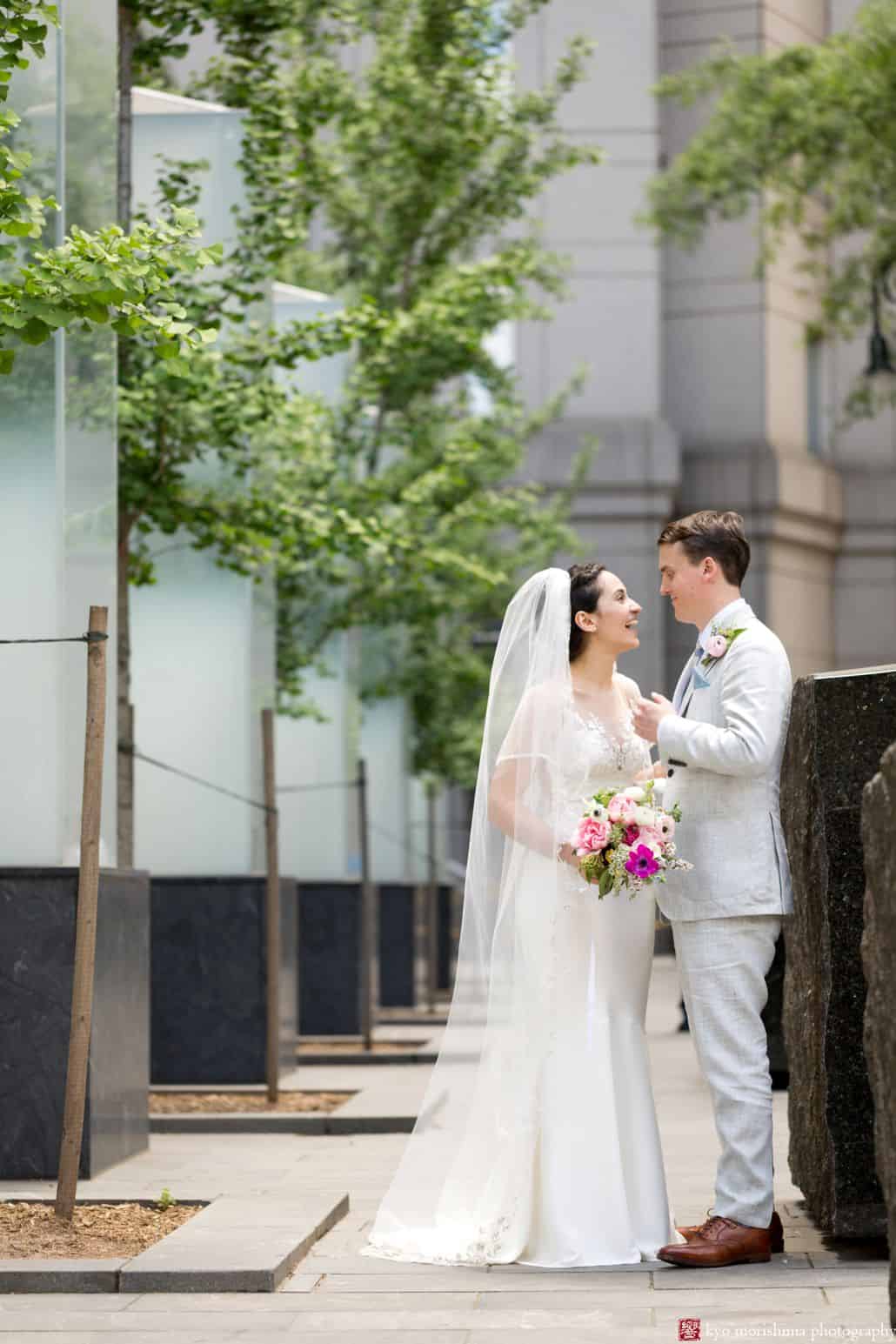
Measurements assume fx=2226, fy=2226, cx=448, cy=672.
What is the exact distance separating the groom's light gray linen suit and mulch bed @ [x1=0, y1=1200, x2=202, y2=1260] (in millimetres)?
2017

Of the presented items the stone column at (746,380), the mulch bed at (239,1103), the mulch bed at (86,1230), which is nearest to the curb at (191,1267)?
the mulch bed at (86,1230)

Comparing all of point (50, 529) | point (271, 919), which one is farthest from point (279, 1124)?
point (50, 529)

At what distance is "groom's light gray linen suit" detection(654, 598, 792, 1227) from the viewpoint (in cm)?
705

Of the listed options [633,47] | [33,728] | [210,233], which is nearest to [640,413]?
[633,47]

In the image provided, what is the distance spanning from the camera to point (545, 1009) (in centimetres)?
743

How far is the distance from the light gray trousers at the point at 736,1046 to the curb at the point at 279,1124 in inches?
192

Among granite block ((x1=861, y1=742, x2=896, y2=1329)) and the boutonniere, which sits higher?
the boutonniere

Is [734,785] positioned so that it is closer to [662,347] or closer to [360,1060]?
[360,1060]

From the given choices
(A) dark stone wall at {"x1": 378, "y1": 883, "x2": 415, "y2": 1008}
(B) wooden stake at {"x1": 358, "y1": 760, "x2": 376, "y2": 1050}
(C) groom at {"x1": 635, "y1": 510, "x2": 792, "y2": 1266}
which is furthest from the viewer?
(A) dark stone wall at {"x1": 378, "y1": 883, "x2": 415, "y2": 1008}

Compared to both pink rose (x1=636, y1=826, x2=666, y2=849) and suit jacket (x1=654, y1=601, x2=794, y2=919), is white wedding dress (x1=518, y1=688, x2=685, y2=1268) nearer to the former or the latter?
suit jacket (x1=654, y1=601, x2=794, y2=919)

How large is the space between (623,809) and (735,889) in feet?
1.45

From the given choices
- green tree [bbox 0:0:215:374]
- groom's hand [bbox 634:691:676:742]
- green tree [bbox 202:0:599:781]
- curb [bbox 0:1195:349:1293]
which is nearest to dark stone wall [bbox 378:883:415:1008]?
green tree [bbox 202:0:599:781]

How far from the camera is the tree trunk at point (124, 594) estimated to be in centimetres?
1223

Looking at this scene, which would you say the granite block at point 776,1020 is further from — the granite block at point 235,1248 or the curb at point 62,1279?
the curb at point 62,1279
